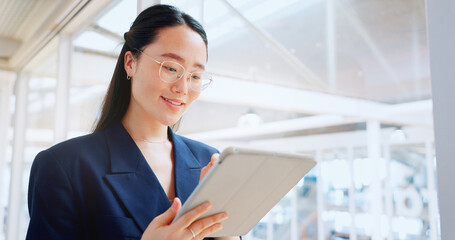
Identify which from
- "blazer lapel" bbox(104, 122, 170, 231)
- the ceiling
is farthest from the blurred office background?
"blazer lapel" bbox(104, 122, 170, 231)

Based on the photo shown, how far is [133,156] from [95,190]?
132mm

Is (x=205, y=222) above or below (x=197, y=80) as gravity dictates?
below

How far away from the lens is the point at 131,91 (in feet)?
3.68

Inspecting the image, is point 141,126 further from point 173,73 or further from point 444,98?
point 444,98

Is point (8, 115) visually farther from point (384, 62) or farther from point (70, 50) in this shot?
point (384, 62)

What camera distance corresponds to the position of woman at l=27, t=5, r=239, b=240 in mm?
933

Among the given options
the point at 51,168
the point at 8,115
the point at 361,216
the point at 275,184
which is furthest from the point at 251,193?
the point at 361,216

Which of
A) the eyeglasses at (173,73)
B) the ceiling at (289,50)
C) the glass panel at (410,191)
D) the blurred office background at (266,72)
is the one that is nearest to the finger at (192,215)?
the eyeglasses at (173,73)

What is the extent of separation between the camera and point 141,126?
1104 millimetres

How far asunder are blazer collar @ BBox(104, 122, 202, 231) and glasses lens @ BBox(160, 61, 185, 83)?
0.71ft

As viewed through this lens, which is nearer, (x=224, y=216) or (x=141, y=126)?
(x=224, y=216)

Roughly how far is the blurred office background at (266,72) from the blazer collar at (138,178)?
802mm

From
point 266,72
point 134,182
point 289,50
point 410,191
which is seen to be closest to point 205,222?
point 134,182

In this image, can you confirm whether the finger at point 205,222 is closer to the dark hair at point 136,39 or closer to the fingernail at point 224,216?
the fingernail at point 224,216
